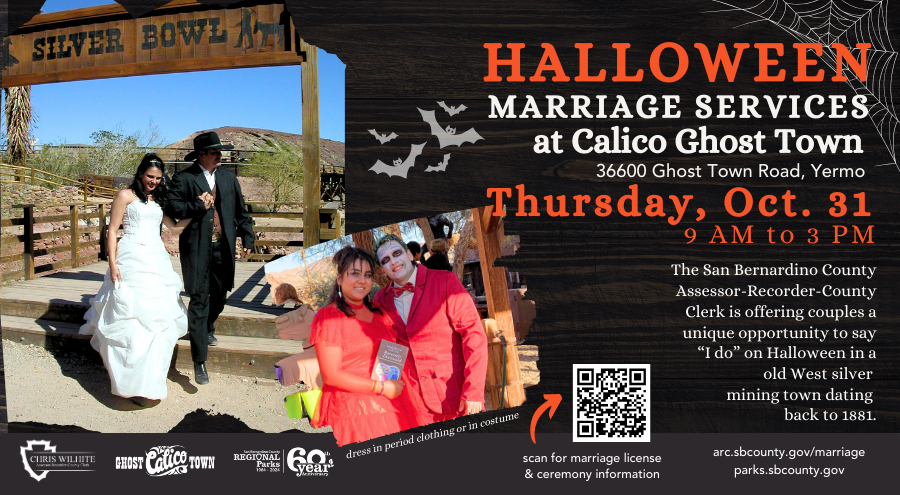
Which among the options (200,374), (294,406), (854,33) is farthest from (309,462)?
(854,33)

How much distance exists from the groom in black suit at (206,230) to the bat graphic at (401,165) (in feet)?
2.24

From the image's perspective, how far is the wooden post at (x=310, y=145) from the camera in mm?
2363

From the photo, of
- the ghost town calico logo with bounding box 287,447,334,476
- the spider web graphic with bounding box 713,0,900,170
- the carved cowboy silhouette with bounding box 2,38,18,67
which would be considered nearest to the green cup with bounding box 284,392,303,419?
the ghost town calico logo with bounding box 287,447,334,476

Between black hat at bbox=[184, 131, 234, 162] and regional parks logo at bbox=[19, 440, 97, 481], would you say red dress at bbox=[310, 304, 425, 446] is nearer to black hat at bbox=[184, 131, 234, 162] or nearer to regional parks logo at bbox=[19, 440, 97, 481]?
black hat at bbox=[184, 131, 234, 162]

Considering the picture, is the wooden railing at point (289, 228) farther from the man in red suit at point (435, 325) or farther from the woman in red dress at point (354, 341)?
the man in red suit at point (435, 325)

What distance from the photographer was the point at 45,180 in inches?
106

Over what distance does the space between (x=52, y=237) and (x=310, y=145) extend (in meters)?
1.68

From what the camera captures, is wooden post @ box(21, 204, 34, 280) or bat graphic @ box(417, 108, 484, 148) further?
wooden post @ box(21, 204, 34, 280)

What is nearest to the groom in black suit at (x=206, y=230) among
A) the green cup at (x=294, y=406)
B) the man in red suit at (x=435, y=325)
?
the green cup at (x=294, y=406)

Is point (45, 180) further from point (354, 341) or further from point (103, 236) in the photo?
point (354, 341)

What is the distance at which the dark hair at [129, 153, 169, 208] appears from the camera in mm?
2430

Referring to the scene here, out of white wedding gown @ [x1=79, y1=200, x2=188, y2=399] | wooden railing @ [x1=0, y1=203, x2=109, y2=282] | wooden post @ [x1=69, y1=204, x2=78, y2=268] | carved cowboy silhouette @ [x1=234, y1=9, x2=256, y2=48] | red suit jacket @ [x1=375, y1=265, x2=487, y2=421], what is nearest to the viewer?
red suit jacket @ [x1=375, y1=265, x2=487, y2=421]

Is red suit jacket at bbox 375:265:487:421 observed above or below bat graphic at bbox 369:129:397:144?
below

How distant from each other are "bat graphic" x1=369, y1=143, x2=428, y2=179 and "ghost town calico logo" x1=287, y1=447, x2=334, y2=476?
4.46ft
